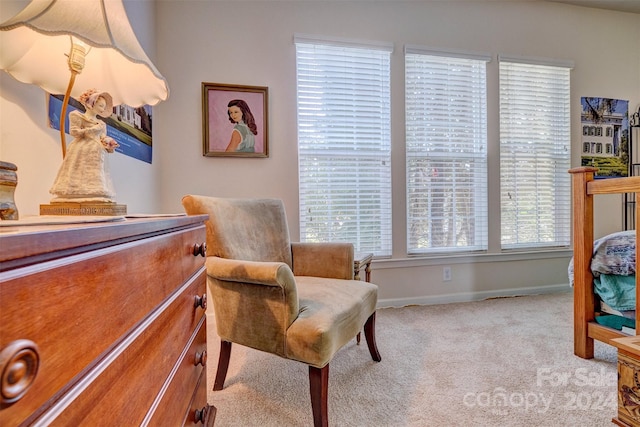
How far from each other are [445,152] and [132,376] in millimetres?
2788

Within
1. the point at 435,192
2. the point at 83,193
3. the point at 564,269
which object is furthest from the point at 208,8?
the point at 564,269

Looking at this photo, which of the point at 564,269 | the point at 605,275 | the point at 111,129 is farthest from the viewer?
the point at 564,269

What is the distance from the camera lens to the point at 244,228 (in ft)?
5.38

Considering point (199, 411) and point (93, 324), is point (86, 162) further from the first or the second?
point (199, 411)

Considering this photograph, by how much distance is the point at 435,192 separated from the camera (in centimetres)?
274

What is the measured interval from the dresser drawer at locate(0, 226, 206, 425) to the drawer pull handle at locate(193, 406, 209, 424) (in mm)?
564

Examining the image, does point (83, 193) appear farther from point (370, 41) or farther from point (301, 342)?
point (370, 41)

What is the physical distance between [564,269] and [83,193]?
12.5 ft

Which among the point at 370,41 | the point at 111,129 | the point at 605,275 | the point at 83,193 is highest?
the point at 370,41

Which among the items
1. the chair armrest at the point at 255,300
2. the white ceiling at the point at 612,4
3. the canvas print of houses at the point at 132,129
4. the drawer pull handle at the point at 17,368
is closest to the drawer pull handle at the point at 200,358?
the chair armrest at the point at 255,300

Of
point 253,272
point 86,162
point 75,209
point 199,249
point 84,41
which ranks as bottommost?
point 253,272

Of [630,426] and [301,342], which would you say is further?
[301,342]

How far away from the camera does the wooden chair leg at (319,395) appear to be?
1.13 metres

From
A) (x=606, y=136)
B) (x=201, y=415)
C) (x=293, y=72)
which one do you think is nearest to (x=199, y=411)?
(x=201, y=415)
